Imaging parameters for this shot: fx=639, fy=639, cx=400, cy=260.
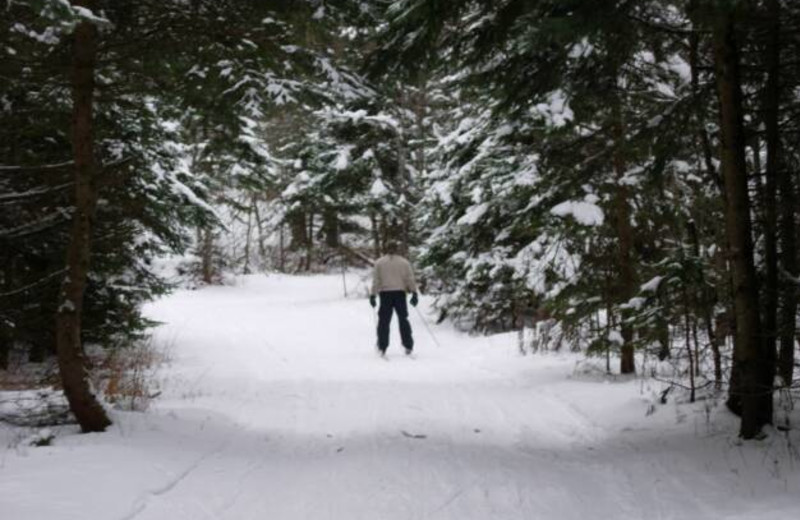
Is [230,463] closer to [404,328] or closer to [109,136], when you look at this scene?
[109,136]

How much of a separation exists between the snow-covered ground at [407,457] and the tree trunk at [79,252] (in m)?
0.32

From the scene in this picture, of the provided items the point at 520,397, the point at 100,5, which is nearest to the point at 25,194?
the point at 100,5

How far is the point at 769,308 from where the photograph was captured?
5164 millimetres

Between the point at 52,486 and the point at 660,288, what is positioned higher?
the point at 660,288

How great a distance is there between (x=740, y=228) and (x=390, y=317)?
7.86m

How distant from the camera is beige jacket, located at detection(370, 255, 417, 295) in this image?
40.9ft

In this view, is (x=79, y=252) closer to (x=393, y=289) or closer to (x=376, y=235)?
(x=393, y=289)

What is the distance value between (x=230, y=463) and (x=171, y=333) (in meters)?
11.3

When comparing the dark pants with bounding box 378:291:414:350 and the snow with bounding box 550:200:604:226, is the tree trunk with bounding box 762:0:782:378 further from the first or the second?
the dark pants with bounding box 378:291:414:350

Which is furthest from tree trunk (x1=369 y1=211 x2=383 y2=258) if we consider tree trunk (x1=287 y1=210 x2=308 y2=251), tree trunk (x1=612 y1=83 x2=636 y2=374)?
tree trunk (x1=612 y1=83 x2=636 y2=374)

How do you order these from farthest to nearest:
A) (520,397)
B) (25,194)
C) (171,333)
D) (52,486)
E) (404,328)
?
1. (171,333)
2. (404,328)
3. (520,397)
4. (25,194)
5. (52,486)

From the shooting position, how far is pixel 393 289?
12.5 metres

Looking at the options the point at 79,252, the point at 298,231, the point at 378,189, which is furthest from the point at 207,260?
the point at 79,252

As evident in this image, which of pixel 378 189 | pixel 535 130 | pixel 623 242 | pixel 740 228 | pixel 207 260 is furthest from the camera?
pixel 207 260
